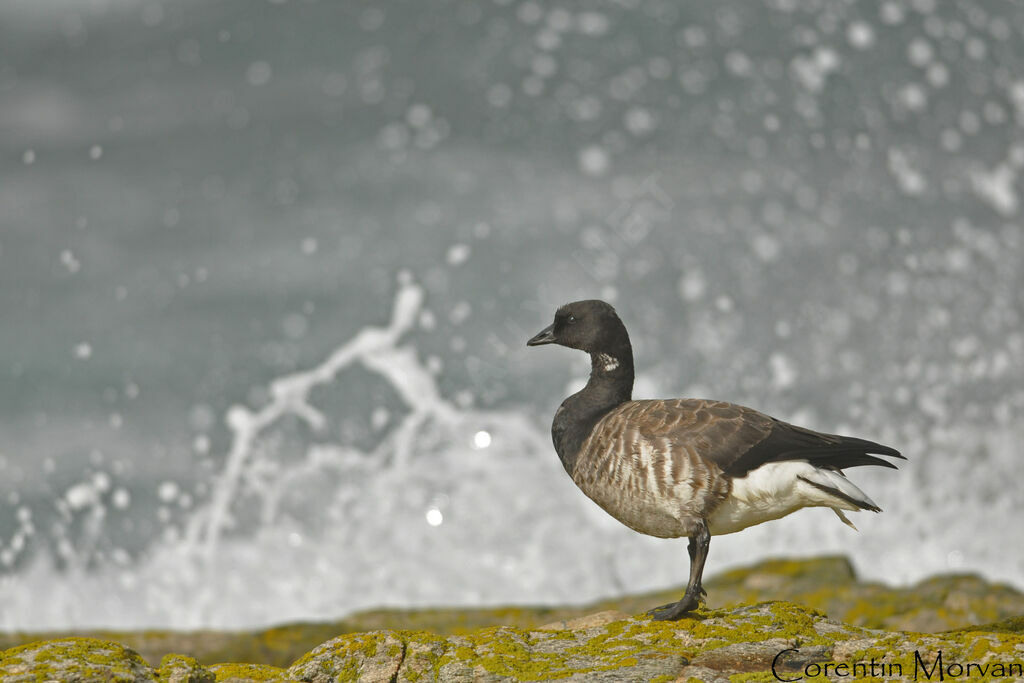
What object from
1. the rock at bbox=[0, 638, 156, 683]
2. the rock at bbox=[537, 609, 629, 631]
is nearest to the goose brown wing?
the rock at bbox=[537, 609, 629, 631]

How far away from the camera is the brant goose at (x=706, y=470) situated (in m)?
8.80

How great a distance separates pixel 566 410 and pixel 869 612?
28.6 ft

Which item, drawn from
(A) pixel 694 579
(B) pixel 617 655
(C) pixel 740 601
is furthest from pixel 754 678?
(C) pixel 740 601

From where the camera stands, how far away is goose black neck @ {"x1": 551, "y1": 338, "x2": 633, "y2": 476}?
10336 mm

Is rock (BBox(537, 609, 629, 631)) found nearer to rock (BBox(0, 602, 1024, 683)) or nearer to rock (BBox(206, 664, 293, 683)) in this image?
rock (BBox(0, 602, 1024, 683))

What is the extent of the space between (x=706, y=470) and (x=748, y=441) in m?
0.51

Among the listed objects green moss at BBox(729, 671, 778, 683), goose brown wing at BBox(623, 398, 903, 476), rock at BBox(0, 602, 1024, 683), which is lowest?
green moss at BBox(729, 671, 778, 683)

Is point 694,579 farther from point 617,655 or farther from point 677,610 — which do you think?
point 617,655

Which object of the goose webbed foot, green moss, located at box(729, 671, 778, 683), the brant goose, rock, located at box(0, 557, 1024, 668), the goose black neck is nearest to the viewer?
green moss, located at box(729, 671, 778, 683)

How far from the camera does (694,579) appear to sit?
8898 mm

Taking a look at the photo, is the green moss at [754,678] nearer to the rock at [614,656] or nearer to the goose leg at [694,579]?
the rock at [614,656]

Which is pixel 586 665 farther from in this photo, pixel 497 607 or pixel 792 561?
pixel 792 561

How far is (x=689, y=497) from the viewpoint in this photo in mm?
8914

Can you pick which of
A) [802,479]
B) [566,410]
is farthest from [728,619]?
[566,410]
